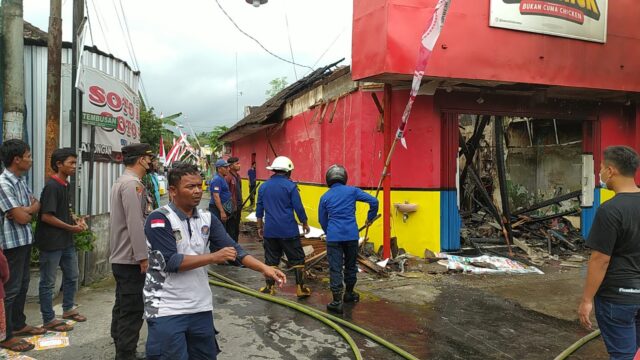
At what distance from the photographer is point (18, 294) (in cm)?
420

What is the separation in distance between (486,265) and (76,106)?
687 cm

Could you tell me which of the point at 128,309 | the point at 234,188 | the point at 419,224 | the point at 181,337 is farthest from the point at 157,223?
the point at 419,224

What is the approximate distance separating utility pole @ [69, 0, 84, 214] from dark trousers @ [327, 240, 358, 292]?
3.52m

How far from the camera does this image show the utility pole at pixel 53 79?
5.80 m

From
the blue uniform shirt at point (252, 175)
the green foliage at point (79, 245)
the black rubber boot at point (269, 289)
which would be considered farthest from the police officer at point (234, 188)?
the blue uniform shirt at point (252, 175)

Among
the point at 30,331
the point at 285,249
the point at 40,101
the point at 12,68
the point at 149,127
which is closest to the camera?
the point at 30,331

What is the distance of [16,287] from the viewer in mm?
3994

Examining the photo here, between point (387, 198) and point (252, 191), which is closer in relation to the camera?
point (387, 198)

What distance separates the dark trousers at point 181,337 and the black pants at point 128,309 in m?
1.22

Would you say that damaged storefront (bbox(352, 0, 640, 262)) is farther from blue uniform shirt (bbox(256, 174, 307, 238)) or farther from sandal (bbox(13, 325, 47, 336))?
sandal (bbox(13, 325, 47, 336))

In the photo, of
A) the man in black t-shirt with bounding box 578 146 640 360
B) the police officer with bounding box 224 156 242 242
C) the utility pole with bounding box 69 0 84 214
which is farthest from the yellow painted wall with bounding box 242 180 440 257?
the man in black t-shirt with bounding box 578 146 640 360

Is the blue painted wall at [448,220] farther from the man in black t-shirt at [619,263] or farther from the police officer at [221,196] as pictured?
the man in black t-shirt at [619,263]

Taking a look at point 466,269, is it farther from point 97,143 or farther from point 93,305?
point 97,143

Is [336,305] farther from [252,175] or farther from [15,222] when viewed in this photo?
[252,175]
